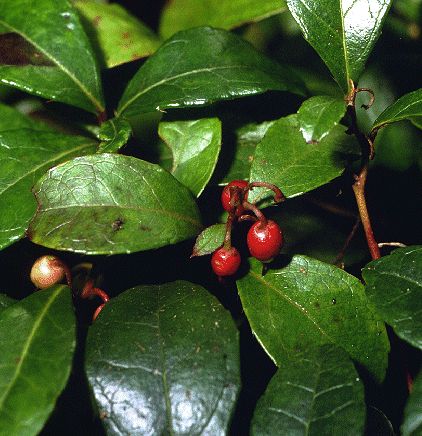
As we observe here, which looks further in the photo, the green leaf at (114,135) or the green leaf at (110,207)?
the green leaf at (114,135)

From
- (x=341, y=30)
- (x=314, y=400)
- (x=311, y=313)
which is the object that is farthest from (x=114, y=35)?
(x=314, y=400)

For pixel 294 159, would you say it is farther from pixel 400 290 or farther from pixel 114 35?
pixel 114 35

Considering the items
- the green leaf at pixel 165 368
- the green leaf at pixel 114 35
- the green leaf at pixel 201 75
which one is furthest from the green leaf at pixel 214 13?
the green leaf at pixel 165 368

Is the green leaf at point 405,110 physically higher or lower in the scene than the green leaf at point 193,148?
higher

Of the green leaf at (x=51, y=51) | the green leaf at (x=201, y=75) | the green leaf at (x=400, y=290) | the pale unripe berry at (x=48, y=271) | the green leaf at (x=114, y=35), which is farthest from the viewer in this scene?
the green leaf at (x=114, y=35)

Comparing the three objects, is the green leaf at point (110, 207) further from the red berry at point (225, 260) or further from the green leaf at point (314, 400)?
the green leaf at point (314, 400)
